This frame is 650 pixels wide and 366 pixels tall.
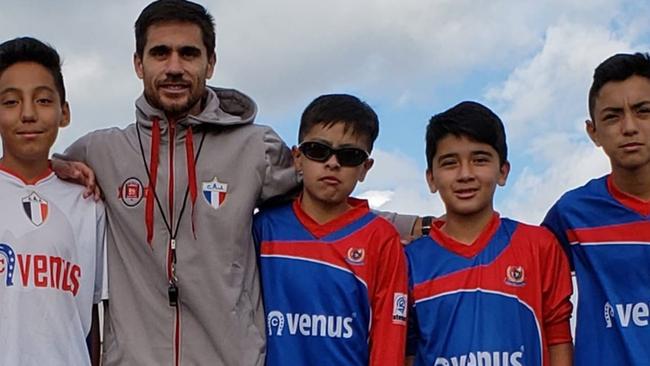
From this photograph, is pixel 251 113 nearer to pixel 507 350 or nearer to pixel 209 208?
pixel 209 208

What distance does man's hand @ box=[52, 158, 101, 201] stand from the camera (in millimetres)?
4793

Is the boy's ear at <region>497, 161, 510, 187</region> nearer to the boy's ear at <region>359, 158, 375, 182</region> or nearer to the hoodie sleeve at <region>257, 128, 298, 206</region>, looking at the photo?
the boy's ear at <region>359, 158, 375, 182</region>

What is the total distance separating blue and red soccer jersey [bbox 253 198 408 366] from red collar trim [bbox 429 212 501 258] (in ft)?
0.90

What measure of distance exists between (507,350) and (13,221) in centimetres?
261

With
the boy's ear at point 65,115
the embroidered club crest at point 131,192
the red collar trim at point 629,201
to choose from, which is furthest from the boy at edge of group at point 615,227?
the boy's ear at point 65,115

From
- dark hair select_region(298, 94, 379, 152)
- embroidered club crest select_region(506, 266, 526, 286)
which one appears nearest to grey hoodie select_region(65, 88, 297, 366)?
dark hair select_region(298, 94, 379, 152)

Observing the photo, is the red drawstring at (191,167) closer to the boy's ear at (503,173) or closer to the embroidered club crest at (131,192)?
the embroidered club crest at (131,192)

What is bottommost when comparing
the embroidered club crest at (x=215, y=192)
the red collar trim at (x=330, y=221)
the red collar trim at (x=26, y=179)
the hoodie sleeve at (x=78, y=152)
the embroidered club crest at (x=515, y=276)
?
the embroidered club crest at (x=515, y=276)

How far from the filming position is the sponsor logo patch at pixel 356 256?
4699mm

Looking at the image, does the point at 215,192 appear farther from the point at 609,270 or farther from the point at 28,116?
the point at 609,270

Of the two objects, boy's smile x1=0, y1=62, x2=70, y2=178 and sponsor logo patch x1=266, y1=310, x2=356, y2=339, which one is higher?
boy's smile x1=0, y1=62, x2=70, y2=178

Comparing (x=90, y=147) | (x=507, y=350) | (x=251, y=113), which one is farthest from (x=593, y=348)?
(x=90, y=147)

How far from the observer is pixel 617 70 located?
16.0 ft

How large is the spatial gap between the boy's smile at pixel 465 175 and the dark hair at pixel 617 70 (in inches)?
25.6
